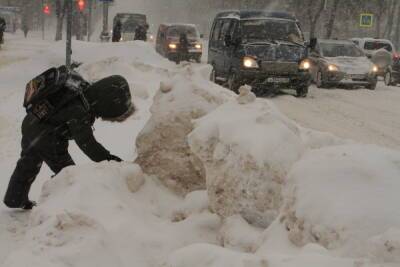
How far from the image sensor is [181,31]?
2625 cm

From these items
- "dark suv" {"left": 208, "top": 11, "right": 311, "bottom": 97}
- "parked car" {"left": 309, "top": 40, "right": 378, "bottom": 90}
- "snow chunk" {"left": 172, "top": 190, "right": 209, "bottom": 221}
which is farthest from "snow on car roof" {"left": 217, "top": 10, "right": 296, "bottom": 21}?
"snow chunk" {"left": 172, "top": 190, "right": 209, "bottom": 221}

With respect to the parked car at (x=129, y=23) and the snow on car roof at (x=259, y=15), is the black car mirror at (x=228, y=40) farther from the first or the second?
the parked car at (x=129, y=23)

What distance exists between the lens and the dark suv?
13.0 meters

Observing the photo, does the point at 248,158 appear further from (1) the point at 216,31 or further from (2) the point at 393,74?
(2) the point at 393,74

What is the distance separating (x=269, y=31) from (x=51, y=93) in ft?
32.9

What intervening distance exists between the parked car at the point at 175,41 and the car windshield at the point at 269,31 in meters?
10.1

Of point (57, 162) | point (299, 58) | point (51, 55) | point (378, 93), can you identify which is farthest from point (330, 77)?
point (57, 162)

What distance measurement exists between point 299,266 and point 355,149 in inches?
47.6

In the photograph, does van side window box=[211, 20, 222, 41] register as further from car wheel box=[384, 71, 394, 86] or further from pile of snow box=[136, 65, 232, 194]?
pile of snow box=[136, 65, 232, 194]

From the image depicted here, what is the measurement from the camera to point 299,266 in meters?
2.25

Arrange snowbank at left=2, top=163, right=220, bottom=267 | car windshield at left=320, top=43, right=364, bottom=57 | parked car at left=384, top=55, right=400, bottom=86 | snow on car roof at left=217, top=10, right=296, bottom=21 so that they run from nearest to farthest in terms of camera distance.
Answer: snowbank at left=2, top=163, right=220, bottom=267 → snow on car roof at left=217, top=10, right=296, bottom=21 → car windshield at left=320, top=43, right=364, bottom=57 → parked car at left=384, top=55, right=400, bottom=86

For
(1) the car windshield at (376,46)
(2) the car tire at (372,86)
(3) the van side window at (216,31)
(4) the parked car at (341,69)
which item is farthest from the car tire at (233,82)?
(1) the car windshield at (376,46)

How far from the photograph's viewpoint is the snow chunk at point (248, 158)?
3.37m

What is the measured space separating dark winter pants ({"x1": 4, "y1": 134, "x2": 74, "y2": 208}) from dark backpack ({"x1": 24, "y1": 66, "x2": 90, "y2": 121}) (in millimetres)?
276
